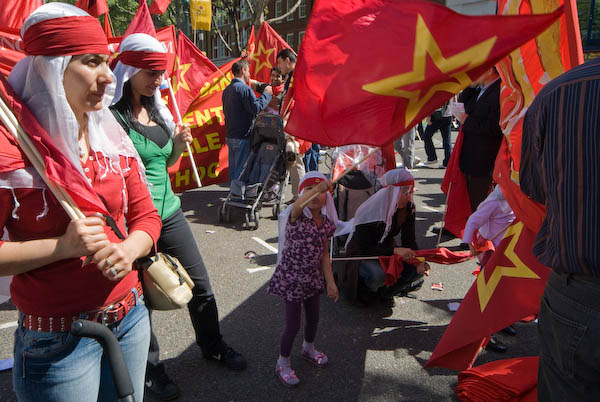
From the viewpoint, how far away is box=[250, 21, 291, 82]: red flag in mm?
9623

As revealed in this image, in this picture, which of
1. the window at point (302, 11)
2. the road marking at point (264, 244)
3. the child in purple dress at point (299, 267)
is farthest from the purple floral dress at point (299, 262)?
the window at point (302, 11)

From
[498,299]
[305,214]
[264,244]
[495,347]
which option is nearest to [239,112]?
[264,244]

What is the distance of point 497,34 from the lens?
196 centimetres

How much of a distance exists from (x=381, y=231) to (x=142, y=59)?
2.46 m

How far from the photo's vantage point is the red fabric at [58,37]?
1369 mm

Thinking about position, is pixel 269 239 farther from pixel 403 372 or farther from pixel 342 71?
pixel 342 71

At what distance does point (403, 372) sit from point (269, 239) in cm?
305

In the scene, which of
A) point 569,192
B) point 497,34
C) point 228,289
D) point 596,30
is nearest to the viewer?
point 569,192

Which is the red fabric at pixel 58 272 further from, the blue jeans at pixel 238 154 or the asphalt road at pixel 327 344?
the blue jeans at pixel 238 154

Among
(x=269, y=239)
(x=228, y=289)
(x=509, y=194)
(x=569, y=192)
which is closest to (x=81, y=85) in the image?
(x=569, y=192)

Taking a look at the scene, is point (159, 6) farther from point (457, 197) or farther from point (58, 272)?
point (58, 272)

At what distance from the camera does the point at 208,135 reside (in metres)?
7.34

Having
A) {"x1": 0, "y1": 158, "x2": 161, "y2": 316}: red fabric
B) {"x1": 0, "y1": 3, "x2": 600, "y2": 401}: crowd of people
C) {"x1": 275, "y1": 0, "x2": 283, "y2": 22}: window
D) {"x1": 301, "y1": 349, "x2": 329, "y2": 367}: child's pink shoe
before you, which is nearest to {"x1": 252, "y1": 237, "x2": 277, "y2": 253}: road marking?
{"x1": 301, "y1": 349, "x2": 329, "y2": 367}: child's pink shoe

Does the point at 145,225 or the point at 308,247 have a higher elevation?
the point at 145,225
